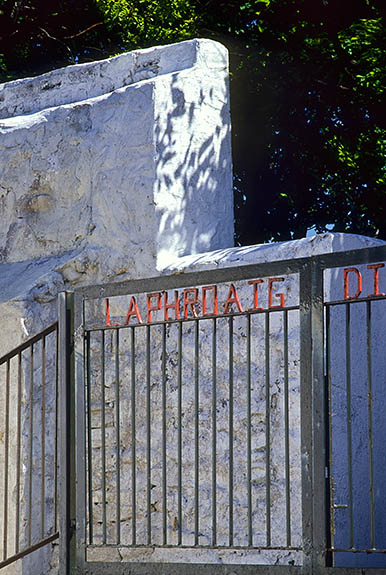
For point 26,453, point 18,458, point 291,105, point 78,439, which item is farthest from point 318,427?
point 291,105

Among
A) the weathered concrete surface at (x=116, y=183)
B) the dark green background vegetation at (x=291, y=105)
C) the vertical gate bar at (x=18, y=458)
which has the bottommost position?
the vertical gate bar at (x=18, y=458)

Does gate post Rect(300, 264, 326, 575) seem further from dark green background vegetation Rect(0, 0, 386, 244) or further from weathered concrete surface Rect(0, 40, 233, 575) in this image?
dark green background vegetation Rect(0, 0, 386, 244)

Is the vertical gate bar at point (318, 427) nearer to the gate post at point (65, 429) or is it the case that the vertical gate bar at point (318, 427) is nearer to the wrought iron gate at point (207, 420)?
the wrought iron gate at point (207, 420)

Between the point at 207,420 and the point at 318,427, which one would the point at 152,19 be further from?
the point at 318,427

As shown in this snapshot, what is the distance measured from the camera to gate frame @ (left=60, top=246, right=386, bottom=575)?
4.33m

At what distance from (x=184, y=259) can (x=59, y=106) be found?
149cm

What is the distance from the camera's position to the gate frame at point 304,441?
4.33 m

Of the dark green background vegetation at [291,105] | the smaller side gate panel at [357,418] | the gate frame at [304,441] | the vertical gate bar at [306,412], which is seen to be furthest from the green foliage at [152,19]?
the vertical gate bar at [306,412]

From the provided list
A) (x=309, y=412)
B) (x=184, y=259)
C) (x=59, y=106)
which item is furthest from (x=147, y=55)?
(x=309, y=412)

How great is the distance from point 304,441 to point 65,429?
146cm

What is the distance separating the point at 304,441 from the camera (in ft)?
14.5

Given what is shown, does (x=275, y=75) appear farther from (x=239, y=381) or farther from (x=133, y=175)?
(x=239, y=381)

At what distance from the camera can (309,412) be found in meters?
4.40

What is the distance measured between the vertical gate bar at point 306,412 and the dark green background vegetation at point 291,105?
276 inches
